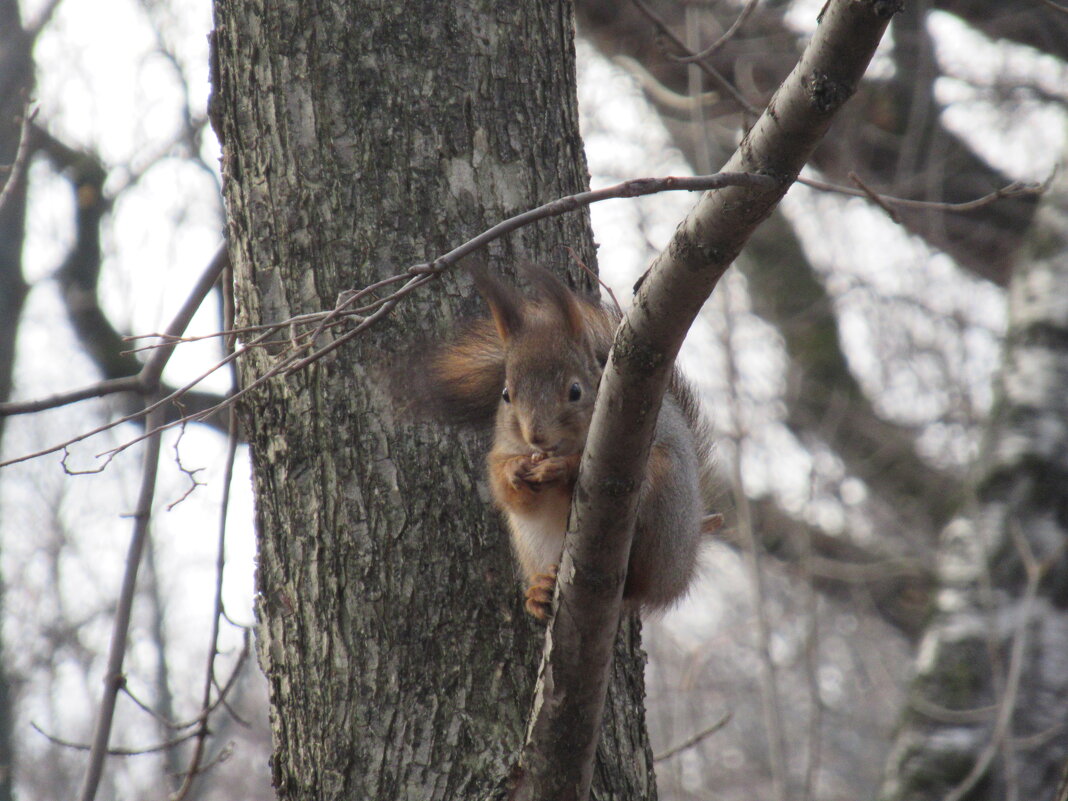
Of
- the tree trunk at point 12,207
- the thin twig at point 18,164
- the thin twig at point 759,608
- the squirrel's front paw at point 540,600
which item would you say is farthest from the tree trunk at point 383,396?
the tree trunk at point 12,207

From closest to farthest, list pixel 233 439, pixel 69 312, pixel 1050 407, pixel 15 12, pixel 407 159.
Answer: pixel 407 159 → pixel 233 439 → pixel 1050 407 → pixel 69 312 → pixel 15 12

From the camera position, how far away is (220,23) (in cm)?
194

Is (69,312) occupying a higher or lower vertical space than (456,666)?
higher

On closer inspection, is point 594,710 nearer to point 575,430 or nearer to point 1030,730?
point 575,430

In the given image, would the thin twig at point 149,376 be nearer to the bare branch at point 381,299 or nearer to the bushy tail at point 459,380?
the bare branch at point 381,299

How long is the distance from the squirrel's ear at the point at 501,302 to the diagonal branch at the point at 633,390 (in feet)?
1.45

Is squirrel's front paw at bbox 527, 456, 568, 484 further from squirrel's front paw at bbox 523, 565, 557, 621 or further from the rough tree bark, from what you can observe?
the rough tree bark

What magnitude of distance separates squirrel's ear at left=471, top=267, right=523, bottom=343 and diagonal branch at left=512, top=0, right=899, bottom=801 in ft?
1.45

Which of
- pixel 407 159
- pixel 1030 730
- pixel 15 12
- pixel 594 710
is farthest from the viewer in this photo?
pixel 15 12

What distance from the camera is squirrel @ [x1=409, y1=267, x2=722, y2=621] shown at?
6.05 ft

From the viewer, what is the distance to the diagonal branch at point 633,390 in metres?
1.03

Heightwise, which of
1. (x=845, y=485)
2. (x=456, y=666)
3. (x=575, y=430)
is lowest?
(x=456, y=666)

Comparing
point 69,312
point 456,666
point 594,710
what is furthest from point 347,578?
point 69,312

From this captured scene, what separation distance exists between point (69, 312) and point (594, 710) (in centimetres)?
387
